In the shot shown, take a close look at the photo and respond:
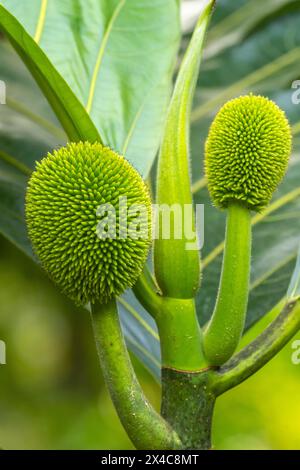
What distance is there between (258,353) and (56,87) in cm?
29

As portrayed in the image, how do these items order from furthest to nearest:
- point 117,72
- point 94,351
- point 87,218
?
point 94,351
point 117,72
point 87,218

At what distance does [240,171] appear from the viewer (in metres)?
0.70

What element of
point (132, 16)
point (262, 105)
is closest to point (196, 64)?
point (262, 105)

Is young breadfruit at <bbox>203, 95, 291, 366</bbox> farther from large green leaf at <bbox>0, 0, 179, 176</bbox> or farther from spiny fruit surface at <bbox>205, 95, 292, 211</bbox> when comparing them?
large green leaf at <bbox>0, 0, 179, 176</bbox>

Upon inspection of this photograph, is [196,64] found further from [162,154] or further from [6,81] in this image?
[6,81]

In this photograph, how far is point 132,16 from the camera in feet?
2.86

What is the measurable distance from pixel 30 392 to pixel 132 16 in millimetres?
→ 947

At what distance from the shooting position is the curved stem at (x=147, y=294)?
2.24ft

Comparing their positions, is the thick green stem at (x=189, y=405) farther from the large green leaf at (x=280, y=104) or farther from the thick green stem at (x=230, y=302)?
the large green leaf at (x=280, y=104)

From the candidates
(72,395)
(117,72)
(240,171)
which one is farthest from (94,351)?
(240,171)

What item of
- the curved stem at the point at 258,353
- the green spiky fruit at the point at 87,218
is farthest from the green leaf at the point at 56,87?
the curved stem at the point at 258,353

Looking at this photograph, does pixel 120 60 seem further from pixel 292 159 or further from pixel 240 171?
pixel 292 159

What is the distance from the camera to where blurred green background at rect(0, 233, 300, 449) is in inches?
57.9

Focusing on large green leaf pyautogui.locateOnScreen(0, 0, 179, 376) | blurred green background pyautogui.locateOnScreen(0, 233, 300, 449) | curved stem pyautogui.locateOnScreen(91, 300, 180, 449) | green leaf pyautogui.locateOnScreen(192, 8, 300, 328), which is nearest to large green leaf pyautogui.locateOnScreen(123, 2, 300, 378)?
green leaf pyautogui.locateOnScreen(192, 8, 300, 328)
